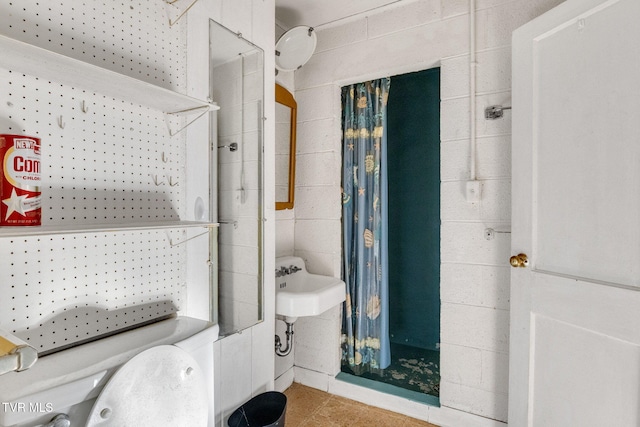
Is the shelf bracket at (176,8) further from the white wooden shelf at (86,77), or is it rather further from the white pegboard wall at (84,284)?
the white pegboard wall at (84,284)

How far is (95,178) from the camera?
1.09 meters

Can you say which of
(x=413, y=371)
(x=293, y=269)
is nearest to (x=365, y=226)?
(x=293, y=269)

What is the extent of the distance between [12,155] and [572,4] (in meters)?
1.88

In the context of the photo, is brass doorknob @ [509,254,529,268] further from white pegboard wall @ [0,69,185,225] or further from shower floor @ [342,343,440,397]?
white pegboard wall @ [0,69,185,225]

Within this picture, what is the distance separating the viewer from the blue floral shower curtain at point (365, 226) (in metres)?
2.19

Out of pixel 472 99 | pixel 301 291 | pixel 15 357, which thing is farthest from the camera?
pixel 301 291

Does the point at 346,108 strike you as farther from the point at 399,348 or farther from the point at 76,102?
the point at 399,348

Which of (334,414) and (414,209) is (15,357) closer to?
(334,414)

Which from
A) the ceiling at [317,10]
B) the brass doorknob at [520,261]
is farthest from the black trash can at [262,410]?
the ceiling at [317,10]

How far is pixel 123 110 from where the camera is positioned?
1.16 metres

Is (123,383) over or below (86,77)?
below

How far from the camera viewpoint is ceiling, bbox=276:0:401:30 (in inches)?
77.8

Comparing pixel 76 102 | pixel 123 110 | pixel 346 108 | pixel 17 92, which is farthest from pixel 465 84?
pixel 17 92

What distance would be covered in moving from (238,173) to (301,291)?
0.87 meters
